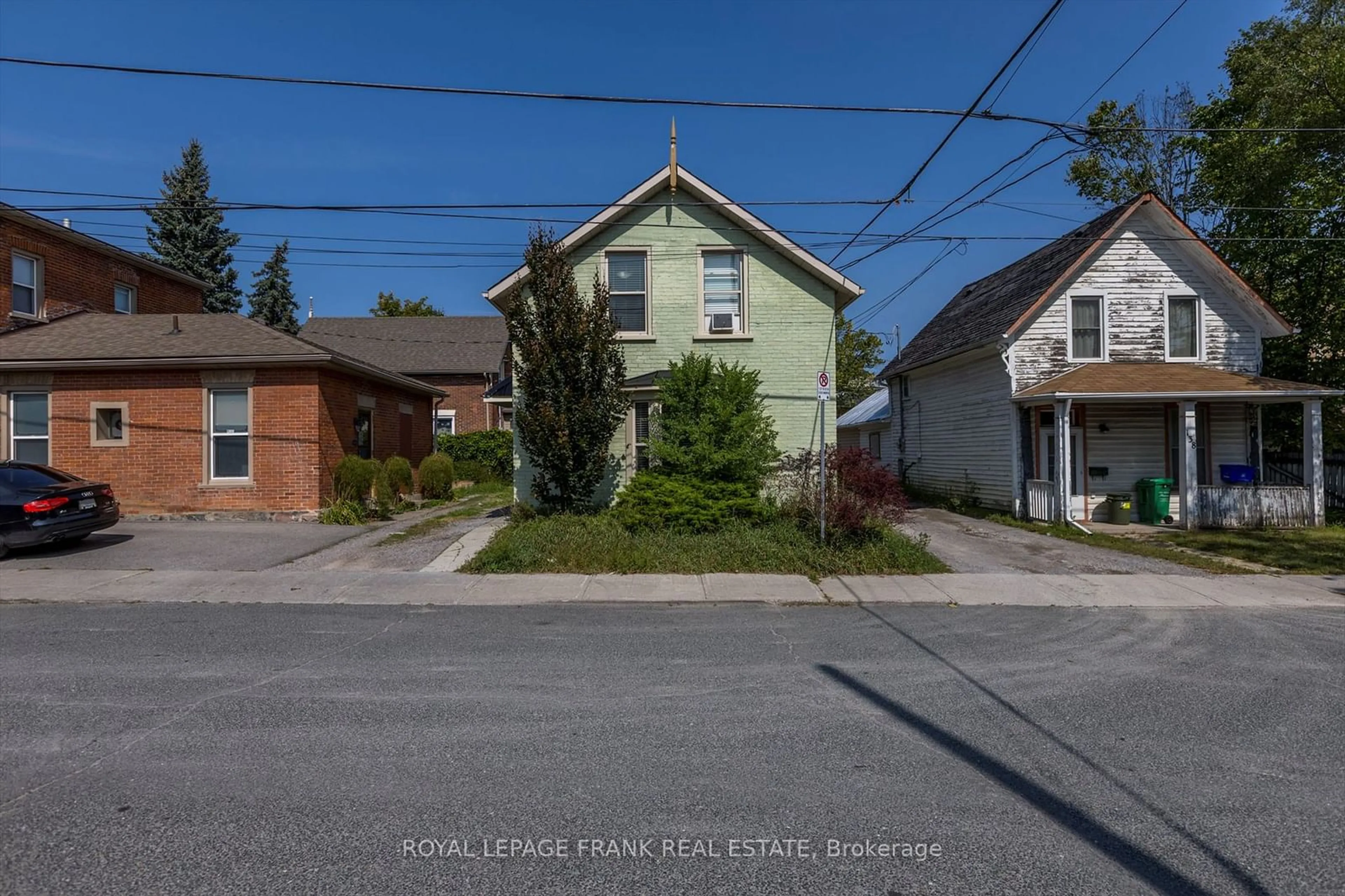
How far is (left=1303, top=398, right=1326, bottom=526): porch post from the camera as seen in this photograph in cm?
1686

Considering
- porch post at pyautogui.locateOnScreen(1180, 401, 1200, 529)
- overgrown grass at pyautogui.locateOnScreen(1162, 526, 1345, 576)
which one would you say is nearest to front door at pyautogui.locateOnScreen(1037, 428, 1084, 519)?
porch post at pyautogui.locateOnScreen(1180, 401, 1200, 529)

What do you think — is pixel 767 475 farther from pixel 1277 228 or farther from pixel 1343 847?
pixel 1277 228

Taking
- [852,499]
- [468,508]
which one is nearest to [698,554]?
[852,499]

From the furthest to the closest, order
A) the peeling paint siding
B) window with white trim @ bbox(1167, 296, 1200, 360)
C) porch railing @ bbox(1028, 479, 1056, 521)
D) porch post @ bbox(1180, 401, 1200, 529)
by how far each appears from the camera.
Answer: window with white trim @ bbox(1167, 296, 1200, 360) → the peeling paint siding → porch railing @ bbox(1028, 479, 1056, 521) → porch post @ bbox(1180, 401, 1200, 529)

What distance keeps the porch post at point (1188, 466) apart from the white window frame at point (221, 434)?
20522 mm

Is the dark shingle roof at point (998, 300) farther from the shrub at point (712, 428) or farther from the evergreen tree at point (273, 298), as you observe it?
the evergreen tree at point (273, 298)

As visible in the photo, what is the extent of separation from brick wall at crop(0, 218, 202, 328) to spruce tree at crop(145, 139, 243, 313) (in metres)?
11.6

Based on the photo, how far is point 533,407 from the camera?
1312 cm

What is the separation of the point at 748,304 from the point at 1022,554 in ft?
24.0

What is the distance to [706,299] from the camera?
16.2 meters

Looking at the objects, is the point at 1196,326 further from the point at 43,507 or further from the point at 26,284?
the point at 26,284

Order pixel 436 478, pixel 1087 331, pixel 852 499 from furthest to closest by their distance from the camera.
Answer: pixel 436 478 < pixel 1087 331 < pixel 852 499

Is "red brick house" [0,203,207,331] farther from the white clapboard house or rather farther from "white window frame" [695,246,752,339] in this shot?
the white clapboard house

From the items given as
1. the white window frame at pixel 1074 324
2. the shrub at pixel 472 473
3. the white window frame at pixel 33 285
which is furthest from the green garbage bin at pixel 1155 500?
the white window frame at pixel 33 285
